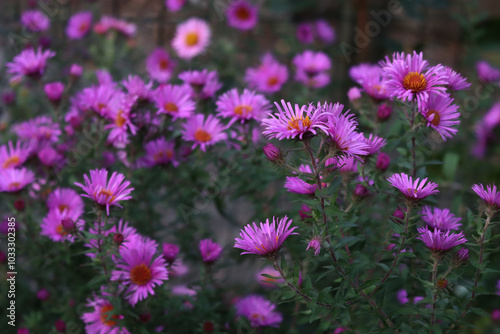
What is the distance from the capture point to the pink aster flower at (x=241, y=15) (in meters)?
2.05

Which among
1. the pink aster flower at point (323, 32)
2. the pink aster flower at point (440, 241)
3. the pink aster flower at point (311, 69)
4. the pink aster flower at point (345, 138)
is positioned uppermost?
the pink aster flower at point (323, 32)

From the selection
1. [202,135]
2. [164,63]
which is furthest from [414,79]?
[164,63]

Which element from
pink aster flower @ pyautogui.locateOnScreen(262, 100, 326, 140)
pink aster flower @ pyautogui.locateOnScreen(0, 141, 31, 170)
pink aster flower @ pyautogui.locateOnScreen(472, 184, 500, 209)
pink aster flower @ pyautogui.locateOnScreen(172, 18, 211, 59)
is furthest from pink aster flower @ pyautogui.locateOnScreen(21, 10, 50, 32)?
pink aster flower @ pyautogui.locateOnScreen(472, 184, 500, 209)

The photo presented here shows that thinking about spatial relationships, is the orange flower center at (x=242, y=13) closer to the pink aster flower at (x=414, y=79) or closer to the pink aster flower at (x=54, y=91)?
the pink aster flower at (x=54, y=91)

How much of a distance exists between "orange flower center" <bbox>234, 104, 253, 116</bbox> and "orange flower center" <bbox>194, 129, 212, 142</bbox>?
90 millimetres

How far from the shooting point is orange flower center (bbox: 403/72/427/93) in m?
0.83

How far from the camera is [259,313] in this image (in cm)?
115

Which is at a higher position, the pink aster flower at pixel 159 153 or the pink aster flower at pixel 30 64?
the pink aster flower at pixel 30 64

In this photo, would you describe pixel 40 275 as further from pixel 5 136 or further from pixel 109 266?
pixel 109 266

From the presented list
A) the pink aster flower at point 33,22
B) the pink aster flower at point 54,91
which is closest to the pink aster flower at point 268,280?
the pink aster flower at point 54,91

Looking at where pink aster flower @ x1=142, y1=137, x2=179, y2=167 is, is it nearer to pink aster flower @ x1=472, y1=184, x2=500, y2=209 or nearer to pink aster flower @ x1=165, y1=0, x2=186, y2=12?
pink aster flower @ x1=472, y1=184, x2=500, y2=209

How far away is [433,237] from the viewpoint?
2.68 ft

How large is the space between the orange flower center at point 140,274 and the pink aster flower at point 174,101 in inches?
14.6

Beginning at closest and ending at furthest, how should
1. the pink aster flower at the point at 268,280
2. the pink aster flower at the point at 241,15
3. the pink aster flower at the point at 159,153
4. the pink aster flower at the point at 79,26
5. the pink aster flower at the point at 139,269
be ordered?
the pink aster flower at the point at 268,280, the pink aster flower at the point at 139,269, the pink aster flower at the point at 159,153, the pink aster flower at the point at 79,26, the pink aster flower at the point at 241,15
